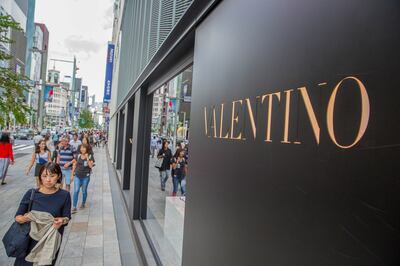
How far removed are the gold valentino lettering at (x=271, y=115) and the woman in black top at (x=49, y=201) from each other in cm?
205

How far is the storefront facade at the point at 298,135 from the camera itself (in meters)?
0.78

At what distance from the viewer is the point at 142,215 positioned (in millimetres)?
6664

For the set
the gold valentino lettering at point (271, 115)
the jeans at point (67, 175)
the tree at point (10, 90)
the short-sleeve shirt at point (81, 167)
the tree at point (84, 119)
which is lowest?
the jeans at point (67, 175)

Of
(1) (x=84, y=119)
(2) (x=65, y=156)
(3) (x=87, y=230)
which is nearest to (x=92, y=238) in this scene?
(3) (x=87, y=230)

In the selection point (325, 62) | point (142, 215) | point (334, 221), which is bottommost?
point (142, 215)

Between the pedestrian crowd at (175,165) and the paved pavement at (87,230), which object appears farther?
the pedestrian crowd at (175,165)

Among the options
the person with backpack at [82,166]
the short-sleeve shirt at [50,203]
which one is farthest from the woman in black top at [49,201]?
the person with backpack at [82,166]

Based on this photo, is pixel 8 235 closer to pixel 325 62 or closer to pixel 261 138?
pixel 261 138

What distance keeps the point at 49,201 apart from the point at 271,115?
284 centimetres

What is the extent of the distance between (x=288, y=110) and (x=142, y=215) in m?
6.08

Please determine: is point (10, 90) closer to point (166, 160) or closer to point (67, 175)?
point (67, 175)

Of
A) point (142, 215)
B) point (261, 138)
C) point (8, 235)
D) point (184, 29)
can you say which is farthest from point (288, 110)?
point (142, 215)

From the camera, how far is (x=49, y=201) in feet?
10.4

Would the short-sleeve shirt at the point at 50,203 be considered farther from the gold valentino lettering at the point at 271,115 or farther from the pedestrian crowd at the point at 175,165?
the pedestrian crowd at the point at 175,165
